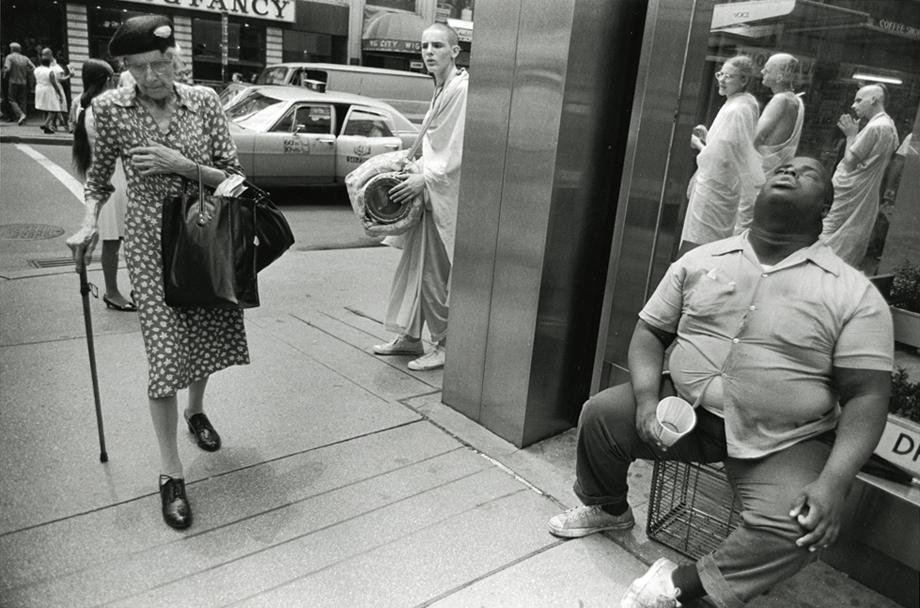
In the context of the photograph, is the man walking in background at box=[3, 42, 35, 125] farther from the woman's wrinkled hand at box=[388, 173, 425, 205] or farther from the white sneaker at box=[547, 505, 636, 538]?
the white sneaker at box=[547, 505, 636, 538]

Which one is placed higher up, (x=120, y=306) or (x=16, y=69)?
(x=16, y=69)

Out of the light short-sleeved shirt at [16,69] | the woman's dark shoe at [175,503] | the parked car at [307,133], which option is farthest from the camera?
the light short-sleeved shirt at [16,69]

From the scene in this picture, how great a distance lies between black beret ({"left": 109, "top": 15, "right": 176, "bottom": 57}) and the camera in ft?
8.46

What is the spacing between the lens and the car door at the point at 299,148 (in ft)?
33.7

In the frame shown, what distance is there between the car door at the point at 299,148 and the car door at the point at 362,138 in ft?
0.54

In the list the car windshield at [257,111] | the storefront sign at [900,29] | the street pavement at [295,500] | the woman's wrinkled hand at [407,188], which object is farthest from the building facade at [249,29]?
the storefront sign at [900,29]

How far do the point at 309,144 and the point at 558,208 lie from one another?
7982 millimetres

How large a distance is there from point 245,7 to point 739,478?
23729mm

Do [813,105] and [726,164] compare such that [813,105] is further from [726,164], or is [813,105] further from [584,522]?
[584,522]

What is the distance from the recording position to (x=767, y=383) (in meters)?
2.28

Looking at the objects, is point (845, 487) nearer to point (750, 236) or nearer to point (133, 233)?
point (750, 236)

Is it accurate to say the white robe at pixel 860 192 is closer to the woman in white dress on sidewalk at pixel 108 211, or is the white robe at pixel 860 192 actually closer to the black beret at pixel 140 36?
the black beret at pixel 140 36

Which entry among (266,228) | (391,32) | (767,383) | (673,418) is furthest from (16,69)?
(767,383)

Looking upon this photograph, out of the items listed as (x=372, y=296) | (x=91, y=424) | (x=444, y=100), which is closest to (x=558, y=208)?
(x=444, y=100)
